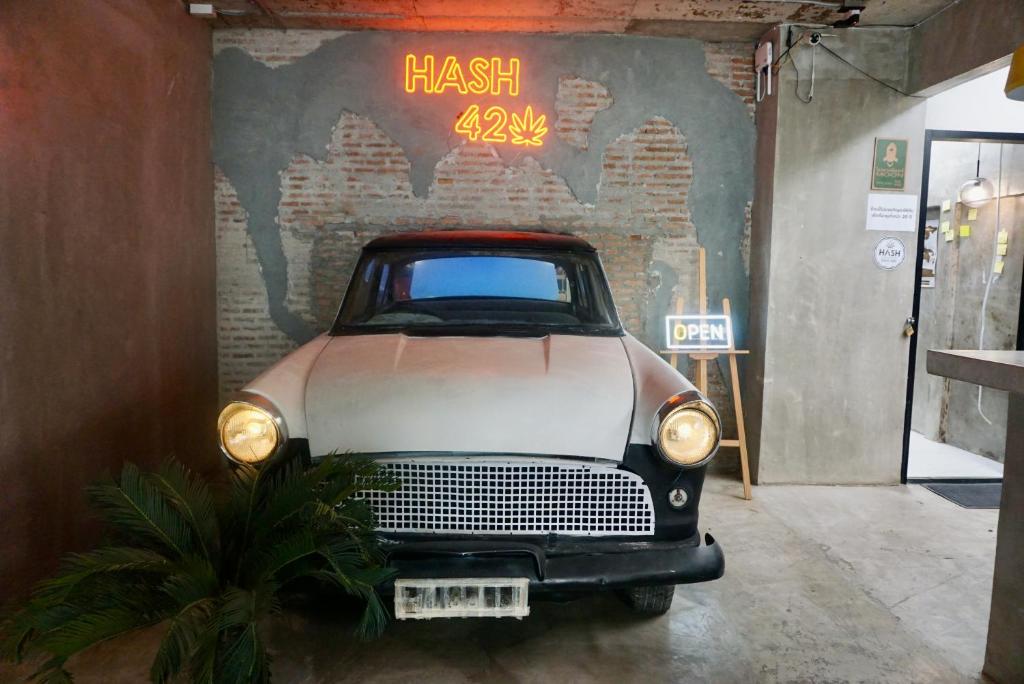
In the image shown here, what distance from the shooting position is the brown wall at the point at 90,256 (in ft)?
9.08

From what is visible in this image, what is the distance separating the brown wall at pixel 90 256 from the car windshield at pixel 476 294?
133 centimetres

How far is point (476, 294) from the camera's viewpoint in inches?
135

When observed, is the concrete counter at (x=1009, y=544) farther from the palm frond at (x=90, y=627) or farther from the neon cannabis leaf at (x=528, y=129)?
the neon cannabis leaf at (x=528, y=129)

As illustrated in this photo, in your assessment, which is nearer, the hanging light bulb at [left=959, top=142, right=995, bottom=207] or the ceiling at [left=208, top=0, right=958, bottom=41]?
the ceiling at [left=208, top=0, right=958, bottom=41]

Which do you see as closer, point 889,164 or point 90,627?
point 90,627

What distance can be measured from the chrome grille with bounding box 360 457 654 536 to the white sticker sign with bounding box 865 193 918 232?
3.55 meters

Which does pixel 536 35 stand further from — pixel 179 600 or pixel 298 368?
pixel 179 600

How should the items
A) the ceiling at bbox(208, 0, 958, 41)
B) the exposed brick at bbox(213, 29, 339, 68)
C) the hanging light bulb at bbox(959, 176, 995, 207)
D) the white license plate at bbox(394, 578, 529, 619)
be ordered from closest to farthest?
1. the white license plate at bbox(394, 578, 529, 619)
2. the ceiling at bbox(208, 0, 958, 41)
3. the exposed brick at bbox(213, 29, 339, 68)
4. the hanging light bulb at bbox(959, 176, 995, 207)

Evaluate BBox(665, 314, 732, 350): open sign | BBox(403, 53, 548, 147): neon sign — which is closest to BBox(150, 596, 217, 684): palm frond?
BBox(665, 314, 732, 350): open sign

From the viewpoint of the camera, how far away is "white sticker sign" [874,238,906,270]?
15.4ft

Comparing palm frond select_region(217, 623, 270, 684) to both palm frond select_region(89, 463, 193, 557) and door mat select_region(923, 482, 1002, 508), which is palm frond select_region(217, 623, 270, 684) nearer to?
palm frond select_region(89, 463, 193, 557)

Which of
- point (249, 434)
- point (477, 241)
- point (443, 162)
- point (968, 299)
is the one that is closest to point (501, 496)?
point (249, 434)

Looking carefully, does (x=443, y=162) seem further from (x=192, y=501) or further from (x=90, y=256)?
(x=192, y=501)

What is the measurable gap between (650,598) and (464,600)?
103cm
